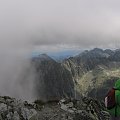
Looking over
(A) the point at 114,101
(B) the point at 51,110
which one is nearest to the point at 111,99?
(A) the point at 114,101

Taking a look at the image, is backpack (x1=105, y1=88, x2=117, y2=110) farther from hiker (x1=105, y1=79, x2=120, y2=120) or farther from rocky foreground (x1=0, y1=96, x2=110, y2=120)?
rocky foreground (x1=0, y1=96, x2=110, y2=120)

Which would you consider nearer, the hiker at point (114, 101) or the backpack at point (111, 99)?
the hiker at point (114, 101)

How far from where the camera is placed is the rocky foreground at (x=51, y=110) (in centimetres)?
3081

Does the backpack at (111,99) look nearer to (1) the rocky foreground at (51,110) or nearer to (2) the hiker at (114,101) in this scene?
(2) the hiker at (114,101)

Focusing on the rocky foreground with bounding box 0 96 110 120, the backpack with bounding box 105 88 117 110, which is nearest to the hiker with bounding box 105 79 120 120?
the backpack with bounding box 105 88 117 110

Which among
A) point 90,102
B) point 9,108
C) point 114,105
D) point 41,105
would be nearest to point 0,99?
point 9,108

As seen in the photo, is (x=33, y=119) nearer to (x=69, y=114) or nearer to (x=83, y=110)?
(x=69, y=114)

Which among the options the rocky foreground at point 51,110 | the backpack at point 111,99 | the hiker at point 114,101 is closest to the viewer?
the hiker at point 114,101

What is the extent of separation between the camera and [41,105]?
34.3 metres

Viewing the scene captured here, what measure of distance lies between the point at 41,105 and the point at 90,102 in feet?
19.6

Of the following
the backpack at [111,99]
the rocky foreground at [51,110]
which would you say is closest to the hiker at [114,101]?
the backpack at [111,99]

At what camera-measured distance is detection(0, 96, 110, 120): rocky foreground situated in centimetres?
3081

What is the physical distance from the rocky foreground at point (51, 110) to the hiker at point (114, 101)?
18.1 metres

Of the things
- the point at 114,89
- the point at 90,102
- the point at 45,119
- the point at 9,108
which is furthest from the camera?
the point at 90,102
